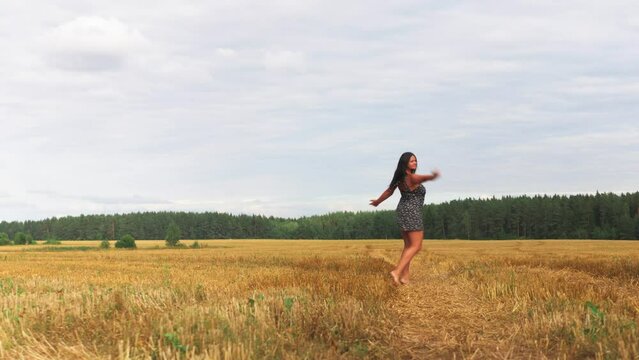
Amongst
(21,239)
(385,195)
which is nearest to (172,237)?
(21,239)

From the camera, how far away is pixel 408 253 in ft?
32.0

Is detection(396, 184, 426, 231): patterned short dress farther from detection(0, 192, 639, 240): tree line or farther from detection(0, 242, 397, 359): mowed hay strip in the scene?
detection(0, 192, 639, 240): tree line

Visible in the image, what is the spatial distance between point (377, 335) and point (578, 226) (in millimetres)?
112001

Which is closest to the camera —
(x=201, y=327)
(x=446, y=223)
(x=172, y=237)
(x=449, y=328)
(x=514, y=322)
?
(x=201, y=327)

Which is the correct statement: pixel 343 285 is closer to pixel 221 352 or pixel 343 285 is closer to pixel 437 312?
pixel 437 312

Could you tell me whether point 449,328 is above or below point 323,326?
below

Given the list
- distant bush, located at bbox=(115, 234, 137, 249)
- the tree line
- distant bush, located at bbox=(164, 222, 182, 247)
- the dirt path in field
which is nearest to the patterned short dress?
the dirt path in field

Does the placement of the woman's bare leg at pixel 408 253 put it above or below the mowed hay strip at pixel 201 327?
above

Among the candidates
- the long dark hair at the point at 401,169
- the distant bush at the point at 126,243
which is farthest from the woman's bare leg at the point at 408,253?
the distant bush at the point at 126,243

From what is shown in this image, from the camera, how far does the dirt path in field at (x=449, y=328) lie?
5012 mm

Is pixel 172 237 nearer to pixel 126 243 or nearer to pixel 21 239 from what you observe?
pixel 126 243

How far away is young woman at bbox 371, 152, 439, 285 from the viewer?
9.99 meters

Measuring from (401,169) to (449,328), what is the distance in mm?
4524

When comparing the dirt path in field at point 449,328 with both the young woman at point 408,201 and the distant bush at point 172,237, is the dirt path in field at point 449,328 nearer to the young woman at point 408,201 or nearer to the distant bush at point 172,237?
the young woman at point 408,201
